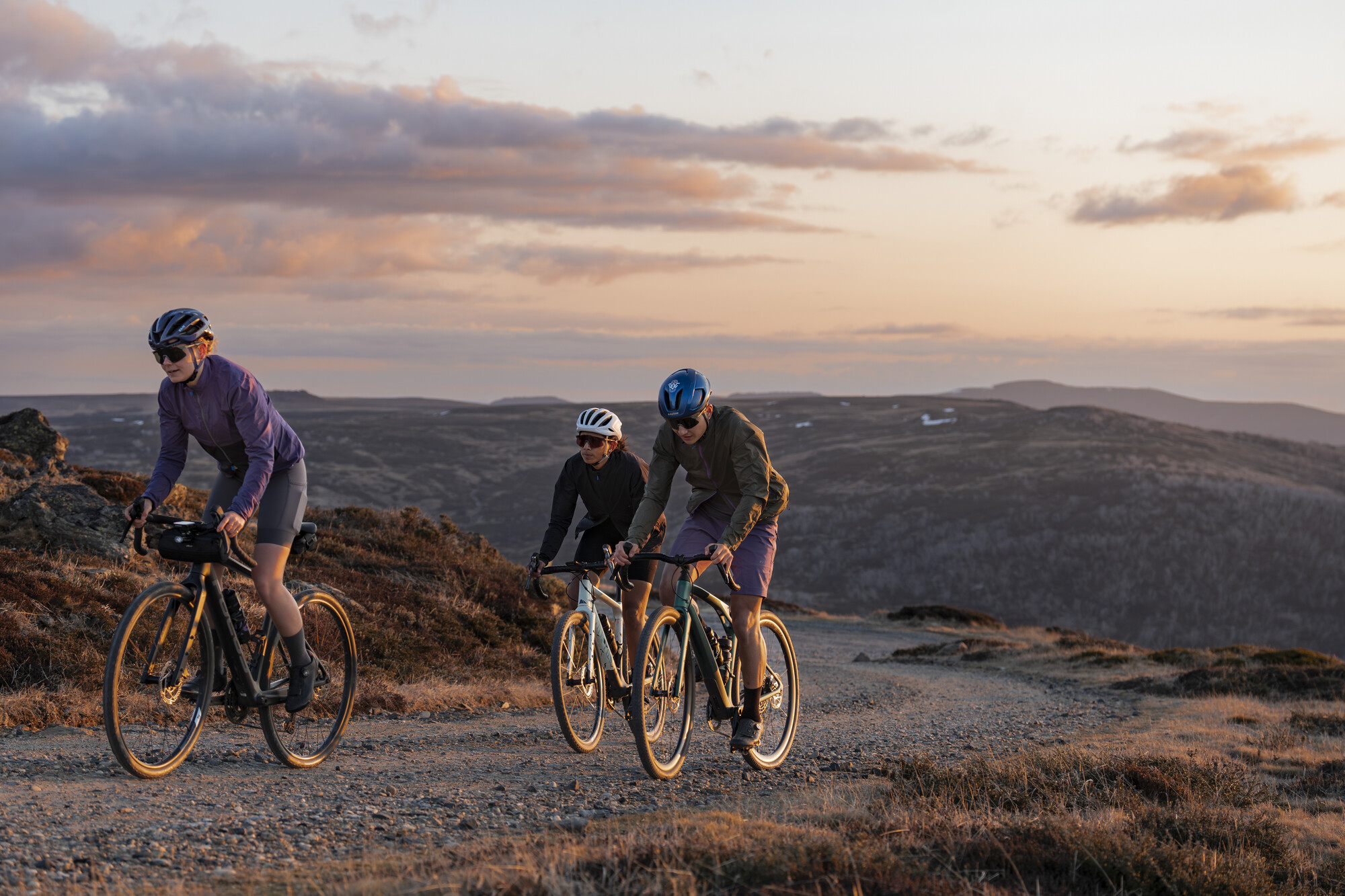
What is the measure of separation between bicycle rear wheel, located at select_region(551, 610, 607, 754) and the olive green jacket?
1035 millimetres

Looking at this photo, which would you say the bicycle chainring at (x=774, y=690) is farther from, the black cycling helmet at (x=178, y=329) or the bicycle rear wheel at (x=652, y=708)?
the black cycling helmet at (x=178, y=329)

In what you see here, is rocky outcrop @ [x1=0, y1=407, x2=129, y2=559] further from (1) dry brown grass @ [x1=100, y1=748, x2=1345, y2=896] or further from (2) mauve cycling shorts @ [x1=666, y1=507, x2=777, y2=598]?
(1) dry brown grass @ [x1=100, y1=748, x2=1345, y2=896]

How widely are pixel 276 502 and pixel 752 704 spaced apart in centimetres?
349

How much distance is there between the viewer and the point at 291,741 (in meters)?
7.00

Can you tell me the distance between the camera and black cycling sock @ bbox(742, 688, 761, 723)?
7.41 meters

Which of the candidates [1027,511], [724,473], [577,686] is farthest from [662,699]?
[1027,511]

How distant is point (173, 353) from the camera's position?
6.02m

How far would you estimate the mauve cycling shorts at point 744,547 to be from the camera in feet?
23.9

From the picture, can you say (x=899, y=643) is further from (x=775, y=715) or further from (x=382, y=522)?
(x=775, y=715)

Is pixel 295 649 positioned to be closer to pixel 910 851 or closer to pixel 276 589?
pixel 276 589

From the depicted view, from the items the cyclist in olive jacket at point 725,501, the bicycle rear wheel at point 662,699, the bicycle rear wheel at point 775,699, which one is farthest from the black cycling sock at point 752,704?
the bicycle rear wheel at point 662,699

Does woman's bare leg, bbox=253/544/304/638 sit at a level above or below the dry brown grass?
above

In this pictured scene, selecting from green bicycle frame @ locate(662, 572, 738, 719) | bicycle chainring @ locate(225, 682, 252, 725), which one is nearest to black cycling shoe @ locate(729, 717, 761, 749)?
green bicycle frame @ locate(662, 572, 738, 719)

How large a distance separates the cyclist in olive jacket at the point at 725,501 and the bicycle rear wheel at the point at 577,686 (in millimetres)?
872
